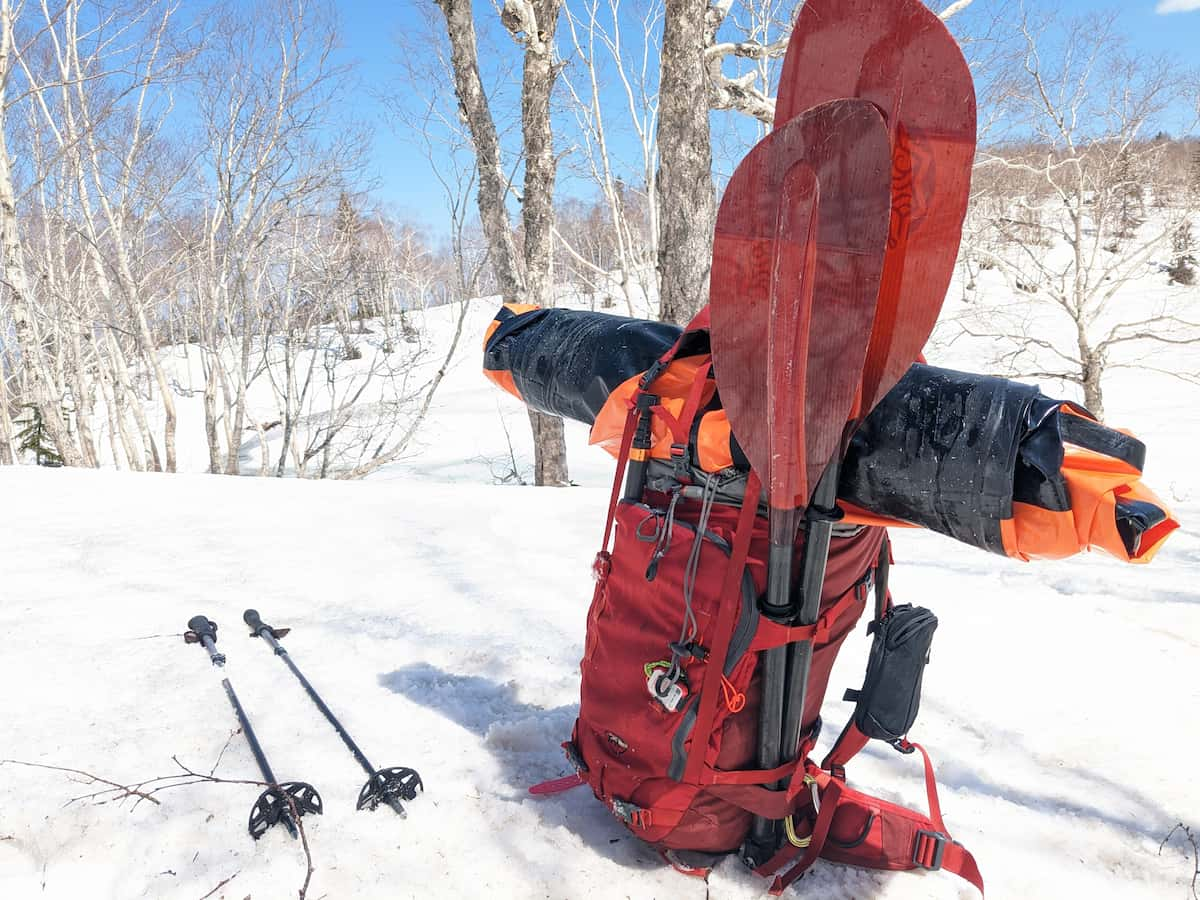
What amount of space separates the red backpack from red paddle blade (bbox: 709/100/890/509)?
0.35 feet

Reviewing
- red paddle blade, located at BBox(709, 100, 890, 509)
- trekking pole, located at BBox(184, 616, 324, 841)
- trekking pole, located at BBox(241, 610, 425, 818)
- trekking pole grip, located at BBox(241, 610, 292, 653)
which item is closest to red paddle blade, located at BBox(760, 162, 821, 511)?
red paddle blade, located at BBox(709, 100, 890, 509)

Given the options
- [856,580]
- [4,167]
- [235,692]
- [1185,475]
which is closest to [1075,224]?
[1185,475]

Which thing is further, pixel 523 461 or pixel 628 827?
pixel 523 461

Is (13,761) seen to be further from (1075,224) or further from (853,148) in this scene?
(1075,224)

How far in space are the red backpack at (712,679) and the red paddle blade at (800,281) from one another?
106 millimetres

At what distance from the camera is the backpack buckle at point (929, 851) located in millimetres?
1379

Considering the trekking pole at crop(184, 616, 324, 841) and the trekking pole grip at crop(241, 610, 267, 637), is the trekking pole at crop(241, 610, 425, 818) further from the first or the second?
the trekking pole grip at crop(241, 610, 267, 637)

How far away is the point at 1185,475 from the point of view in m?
9.88

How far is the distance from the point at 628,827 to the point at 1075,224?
440 inches

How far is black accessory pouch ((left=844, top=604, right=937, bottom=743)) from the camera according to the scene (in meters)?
1.28

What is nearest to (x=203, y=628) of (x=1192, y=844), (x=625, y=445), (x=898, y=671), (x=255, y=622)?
(x=255, y=622)

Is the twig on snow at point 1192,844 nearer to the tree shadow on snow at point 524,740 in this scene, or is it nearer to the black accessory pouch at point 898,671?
the black accessory pouch at point 898,671

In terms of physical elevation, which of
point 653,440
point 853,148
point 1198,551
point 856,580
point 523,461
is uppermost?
point 853,148

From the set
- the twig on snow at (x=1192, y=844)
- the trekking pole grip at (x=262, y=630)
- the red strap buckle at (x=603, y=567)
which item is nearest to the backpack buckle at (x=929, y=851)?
the twig on snow at (x=1192, y=844)
